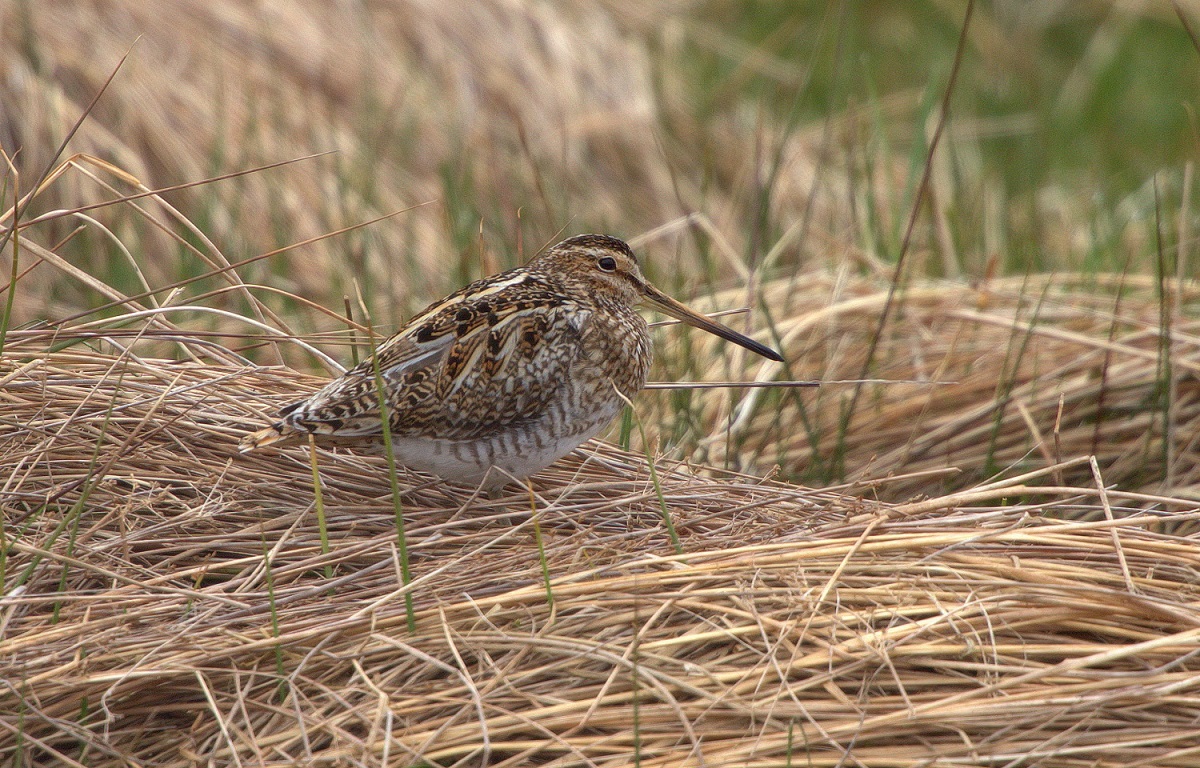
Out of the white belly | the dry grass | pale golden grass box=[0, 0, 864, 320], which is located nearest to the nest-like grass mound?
the dry grass

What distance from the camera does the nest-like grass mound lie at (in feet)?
9.11

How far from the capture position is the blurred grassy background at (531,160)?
6.30 meters

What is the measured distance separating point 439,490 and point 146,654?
1143 millimetres

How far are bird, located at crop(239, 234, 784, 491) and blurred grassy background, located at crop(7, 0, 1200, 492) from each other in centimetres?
115

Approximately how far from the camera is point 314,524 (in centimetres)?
353

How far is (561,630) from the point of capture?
302 centimetres

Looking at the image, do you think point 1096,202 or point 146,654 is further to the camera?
point 1096,202

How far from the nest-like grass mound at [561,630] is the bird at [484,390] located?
0.56 feet

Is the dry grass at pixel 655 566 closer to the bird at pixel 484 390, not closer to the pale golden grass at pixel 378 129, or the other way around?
the bird at pixel 484 390

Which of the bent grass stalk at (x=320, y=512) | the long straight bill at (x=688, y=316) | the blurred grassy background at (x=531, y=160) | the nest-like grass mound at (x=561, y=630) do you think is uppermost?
the blurred grassy background at (x=531, y=160)

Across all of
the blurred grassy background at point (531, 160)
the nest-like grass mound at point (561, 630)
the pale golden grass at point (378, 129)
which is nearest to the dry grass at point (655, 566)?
the nest-like grass mound at point (561, 630)

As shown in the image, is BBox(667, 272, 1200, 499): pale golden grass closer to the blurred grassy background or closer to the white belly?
the blurred grassy background

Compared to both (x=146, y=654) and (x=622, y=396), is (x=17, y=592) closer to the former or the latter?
(x=146, y=654)

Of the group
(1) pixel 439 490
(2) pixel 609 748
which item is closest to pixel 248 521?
(1) pixel 439 490
